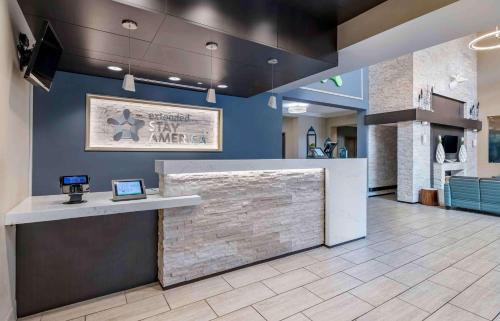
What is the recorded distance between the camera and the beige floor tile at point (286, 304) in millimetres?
2295

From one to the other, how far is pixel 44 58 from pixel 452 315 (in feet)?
13.9

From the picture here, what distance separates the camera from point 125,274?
2.68 m

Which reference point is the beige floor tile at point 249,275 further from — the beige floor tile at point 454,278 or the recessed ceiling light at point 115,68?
the recessed ceiling light at point 115,68

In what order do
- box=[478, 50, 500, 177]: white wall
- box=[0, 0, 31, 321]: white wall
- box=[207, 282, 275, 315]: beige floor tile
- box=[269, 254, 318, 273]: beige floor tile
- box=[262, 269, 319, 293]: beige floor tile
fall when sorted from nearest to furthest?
box=[0, 0, 31, 321]: white wall < box=[207, 282, 275, 315]: beige floor tile < box=[262, 269, 319, 293]: beige floor tile < box=[269, 254, 318, 273]: beige floor tile < box=[478, 50, 500, 177]: white wall

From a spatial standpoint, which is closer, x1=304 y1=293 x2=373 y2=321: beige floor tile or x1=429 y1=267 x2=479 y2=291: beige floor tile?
x1=304 y1=293 x2=373 y2=321: beige floor tile

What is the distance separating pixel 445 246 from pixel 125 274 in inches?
181

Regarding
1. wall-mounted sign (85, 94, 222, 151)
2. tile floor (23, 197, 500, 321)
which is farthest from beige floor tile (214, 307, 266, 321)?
wall-mounted sign (85, 94, 222, 151)

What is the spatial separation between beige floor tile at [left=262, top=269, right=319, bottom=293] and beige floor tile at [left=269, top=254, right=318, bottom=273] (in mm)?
113

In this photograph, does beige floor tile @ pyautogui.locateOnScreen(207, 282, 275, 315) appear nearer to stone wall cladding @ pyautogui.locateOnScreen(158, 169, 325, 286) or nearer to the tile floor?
the tile floor

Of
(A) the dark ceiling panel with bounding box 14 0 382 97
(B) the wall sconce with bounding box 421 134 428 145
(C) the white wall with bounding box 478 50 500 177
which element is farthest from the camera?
(C) the white wall with bounding box 478 50 500 177

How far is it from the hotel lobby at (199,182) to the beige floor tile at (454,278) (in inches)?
0.9

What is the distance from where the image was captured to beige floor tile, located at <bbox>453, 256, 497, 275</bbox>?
3163 millimetres

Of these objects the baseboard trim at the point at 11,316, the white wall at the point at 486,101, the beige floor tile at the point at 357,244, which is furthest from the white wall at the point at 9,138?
the white wall at the point at 486,101

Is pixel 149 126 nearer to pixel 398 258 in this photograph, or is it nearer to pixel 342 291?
pixel 342 291
